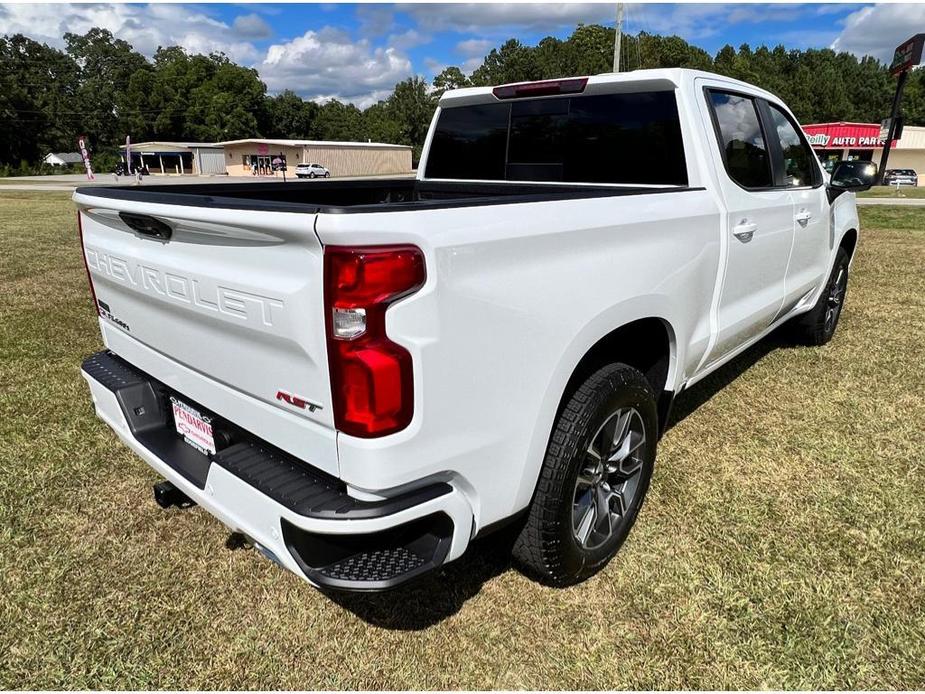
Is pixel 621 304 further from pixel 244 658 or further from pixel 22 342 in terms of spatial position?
pixel 22 342

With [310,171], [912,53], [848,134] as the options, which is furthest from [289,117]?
[912,53]

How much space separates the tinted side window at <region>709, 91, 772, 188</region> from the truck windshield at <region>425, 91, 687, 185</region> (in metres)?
0.32

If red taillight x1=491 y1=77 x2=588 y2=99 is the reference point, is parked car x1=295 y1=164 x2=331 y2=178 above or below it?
below

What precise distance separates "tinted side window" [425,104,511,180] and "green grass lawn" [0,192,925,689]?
196cm

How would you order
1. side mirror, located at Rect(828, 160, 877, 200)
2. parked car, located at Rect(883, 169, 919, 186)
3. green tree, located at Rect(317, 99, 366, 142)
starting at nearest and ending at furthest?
side mirror, located at Rect(828, 160, 877, 200) → parked car, located at Rect(883, 169, 919, 186) → green tree, located at Rect(317, 99, 366, 142)

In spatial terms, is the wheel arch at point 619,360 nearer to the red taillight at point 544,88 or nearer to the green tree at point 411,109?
the red taillight at point 544,88

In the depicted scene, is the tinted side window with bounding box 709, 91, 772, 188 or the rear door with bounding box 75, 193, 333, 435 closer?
the rear door with bounding box 75, 193, 333, 435

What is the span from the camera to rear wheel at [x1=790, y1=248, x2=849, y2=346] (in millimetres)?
5043

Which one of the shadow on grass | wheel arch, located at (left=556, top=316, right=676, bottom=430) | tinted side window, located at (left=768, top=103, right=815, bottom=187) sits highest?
tinted side window, located at (left=768, top=103, right=815, bottom=187)

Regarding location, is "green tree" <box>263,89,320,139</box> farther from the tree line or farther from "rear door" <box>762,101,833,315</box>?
"rear door" <box>762,101,833,315</box>

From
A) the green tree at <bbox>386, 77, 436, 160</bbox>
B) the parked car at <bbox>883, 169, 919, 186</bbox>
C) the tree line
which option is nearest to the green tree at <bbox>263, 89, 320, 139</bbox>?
the tree line

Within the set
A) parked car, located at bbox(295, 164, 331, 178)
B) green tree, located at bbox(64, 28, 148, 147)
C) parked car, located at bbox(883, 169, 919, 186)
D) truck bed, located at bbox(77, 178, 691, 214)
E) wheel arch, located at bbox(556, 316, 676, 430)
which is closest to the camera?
truck bed, located at bbox(77, 178, 691, 214)

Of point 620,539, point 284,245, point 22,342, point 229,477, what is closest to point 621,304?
point 620,539

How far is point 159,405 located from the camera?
2506 mm
